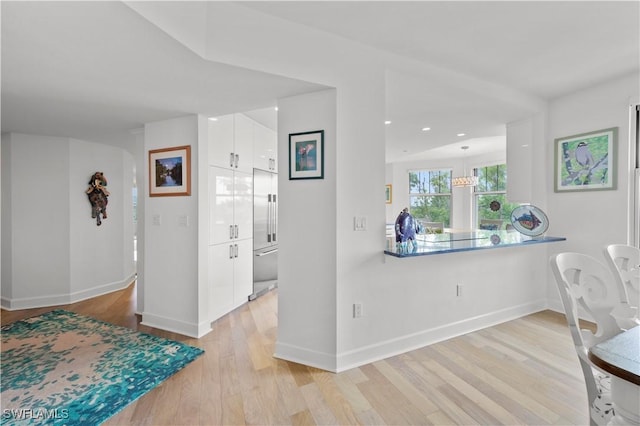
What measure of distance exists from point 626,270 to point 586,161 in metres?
2.01

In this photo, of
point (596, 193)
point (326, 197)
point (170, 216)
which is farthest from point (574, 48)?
point (170, 216)

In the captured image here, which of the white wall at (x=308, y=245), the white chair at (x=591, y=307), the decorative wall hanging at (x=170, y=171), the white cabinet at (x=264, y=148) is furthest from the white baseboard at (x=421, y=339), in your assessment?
the white cabinet at (x=264, y=148)

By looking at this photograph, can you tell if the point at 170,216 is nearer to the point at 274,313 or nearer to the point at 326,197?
the point at 274,313

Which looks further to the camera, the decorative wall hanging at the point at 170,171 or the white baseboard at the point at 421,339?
the decorative wall hanging at the point at 170,171

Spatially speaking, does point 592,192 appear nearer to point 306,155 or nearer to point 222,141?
point 306,155

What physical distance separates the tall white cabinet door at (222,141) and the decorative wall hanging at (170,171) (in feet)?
0.86

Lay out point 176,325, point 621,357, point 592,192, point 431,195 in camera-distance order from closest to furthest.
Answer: point 621,357, point 176,325, point 592,192, point 431,195

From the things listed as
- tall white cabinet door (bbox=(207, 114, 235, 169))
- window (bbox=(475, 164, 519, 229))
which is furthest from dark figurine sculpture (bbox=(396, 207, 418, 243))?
window (bbox=(475, 164, 519, 229))

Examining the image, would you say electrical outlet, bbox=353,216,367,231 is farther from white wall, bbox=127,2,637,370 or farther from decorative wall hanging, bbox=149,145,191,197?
decorative wall hanging, bbox=149,145,191,197

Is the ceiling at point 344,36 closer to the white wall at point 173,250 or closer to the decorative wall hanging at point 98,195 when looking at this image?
the white wall at point 173,250

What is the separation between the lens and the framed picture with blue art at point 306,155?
89.7 inches

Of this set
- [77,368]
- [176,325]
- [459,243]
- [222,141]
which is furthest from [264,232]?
[459,243]

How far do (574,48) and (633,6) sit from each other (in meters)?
0.47

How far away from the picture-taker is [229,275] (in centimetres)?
347
